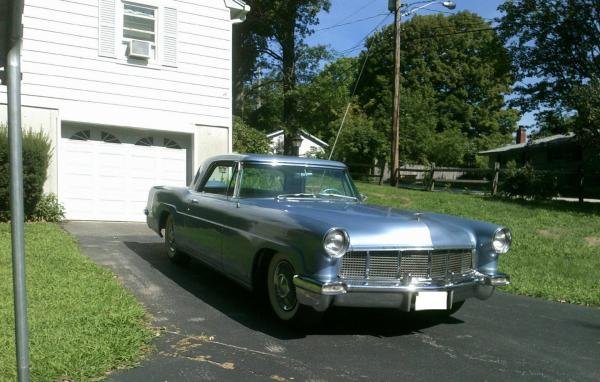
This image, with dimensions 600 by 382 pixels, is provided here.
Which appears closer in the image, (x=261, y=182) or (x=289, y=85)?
(x=261, y=182)

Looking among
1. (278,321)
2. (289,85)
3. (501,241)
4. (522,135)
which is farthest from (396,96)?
(522,135)

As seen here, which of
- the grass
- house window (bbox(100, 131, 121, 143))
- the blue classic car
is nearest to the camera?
the grass

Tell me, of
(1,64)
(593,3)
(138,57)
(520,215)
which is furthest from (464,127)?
(1,64)

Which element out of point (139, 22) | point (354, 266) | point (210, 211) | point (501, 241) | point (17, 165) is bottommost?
point (354, 266)

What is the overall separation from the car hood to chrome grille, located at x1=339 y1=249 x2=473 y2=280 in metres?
0.07

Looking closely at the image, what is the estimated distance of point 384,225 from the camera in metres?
4.77

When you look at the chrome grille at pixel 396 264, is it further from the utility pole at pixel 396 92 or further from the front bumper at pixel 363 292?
the utility pole at pixel 396 92

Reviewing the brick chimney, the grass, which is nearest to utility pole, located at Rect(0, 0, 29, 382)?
the grass

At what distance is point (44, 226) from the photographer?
10.2 m

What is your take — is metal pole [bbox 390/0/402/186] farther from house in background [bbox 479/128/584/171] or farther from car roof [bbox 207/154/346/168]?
car roof [bbox 207/154/346/168]

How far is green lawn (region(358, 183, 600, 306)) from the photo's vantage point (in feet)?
25.4

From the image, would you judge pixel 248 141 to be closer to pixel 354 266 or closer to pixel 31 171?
pixel 31 171

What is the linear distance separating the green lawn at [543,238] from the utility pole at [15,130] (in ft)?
20.4

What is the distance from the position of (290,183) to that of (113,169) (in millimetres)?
7280
